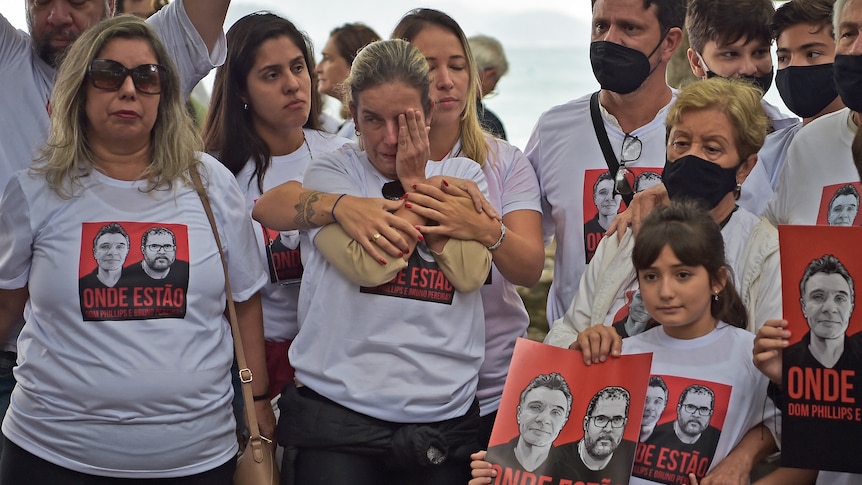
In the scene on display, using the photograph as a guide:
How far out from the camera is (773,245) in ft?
8.64

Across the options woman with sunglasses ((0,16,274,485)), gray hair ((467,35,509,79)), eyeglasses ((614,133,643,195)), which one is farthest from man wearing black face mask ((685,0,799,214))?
gray hair ((467,35,509,79))

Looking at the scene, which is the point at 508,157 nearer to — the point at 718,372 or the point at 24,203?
the point at 718,372

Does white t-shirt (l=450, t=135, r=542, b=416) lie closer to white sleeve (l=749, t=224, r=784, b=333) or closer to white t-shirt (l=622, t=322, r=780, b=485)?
white t-shirt (l=622, t=322, r=780, b=485)

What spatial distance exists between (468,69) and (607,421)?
1.37 metres

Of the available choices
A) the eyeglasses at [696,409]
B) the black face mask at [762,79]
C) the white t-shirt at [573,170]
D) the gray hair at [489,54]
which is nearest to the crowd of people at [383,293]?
the eyeglasses at [696,409]

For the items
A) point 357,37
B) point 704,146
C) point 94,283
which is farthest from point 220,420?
point 357,37

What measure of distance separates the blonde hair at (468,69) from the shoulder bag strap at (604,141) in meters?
0.37

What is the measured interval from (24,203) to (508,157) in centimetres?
146

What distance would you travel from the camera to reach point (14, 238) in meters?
2.73

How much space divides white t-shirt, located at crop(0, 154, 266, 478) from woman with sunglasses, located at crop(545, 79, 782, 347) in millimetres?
971

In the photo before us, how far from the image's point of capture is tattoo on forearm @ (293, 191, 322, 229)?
285 centimetres

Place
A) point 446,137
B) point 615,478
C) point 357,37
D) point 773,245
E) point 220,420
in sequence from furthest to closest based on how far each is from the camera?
1. point 357,37
2. point 446,137
3. point 220,420
4. point 773,245
5. point 615,478

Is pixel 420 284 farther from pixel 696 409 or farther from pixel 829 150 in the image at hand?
pixel 829 150

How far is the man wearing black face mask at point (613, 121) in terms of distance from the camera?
3244mm
